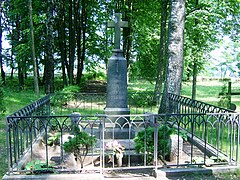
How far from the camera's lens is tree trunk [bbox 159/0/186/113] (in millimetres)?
9002

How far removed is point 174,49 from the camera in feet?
29.9

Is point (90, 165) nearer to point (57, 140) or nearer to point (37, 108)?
point (57, 140)

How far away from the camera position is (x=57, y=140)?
6816 mm

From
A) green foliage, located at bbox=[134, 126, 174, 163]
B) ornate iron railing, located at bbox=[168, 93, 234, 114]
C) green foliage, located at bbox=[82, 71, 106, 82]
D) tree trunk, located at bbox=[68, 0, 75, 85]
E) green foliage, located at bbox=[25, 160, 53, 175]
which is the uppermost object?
tree trunk, located at bbox=[68, 0, 75, 85]

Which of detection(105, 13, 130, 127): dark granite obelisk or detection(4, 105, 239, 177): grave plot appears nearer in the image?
detection(4, 105, 239, 177): grave plot

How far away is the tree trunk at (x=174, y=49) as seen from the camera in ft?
29.5

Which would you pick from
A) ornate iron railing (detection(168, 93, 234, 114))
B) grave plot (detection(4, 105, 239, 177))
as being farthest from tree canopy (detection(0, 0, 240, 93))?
grave plot (detection(4, 105, 239, 177))

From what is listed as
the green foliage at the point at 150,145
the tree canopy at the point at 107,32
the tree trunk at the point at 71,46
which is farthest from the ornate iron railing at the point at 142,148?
the tree trunk at the point at 71,46

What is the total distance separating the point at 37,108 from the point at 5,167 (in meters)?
1.94

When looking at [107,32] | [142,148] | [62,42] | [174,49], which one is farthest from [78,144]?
[62,42]

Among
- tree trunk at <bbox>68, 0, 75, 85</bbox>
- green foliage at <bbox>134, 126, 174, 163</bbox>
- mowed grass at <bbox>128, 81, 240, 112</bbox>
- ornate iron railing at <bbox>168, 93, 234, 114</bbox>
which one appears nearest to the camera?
green foliage at <bbox>134, 126, 174, 163</bbox>

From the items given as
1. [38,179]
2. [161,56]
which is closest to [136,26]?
[161,56]

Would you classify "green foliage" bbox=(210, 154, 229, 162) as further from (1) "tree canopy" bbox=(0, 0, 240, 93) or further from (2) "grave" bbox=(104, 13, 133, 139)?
(1) "tree canopy" bbox=(0, 0, 240, 93)

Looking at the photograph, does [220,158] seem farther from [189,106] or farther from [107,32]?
[107,32]
